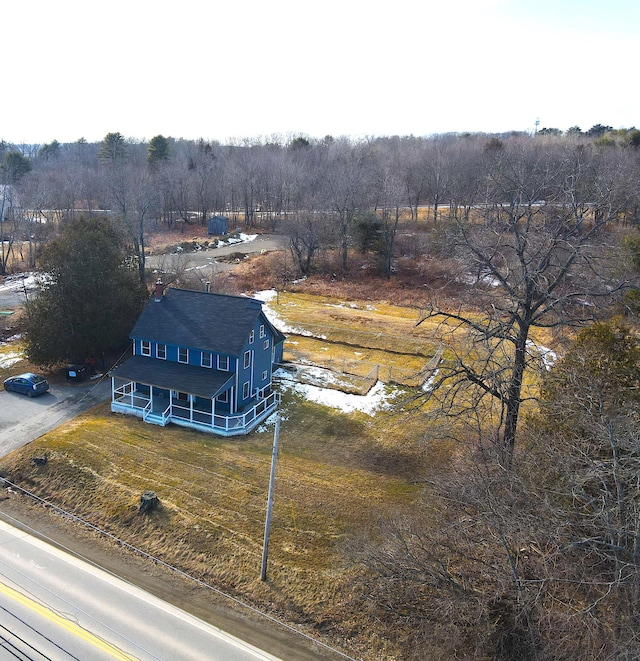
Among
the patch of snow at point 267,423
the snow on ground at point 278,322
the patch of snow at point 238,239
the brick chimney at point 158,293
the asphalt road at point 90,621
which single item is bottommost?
the asphalt road at point 90,621

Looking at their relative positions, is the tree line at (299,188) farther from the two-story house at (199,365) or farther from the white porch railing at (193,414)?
the white porch railing at (193,414)

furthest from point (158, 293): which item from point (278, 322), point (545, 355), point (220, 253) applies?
point (220, 253)

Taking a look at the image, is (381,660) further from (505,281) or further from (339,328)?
(339,328)

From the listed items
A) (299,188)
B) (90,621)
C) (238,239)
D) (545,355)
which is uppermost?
(299,188)

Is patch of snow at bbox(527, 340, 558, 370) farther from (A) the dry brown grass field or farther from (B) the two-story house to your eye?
(B) the two-story house

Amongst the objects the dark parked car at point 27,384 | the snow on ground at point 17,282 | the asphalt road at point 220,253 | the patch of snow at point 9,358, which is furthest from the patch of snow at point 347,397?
the snow on ground at point 17,282

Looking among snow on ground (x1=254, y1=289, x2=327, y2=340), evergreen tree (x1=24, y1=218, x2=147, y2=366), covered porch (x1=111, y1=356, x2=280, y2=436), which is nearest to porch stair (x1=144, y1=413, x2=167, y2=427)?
covered porch (x1=111, y1=356, x2=280, y2=436)

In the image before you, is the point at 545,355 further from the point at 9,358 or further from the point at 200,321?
the point at 9,358
